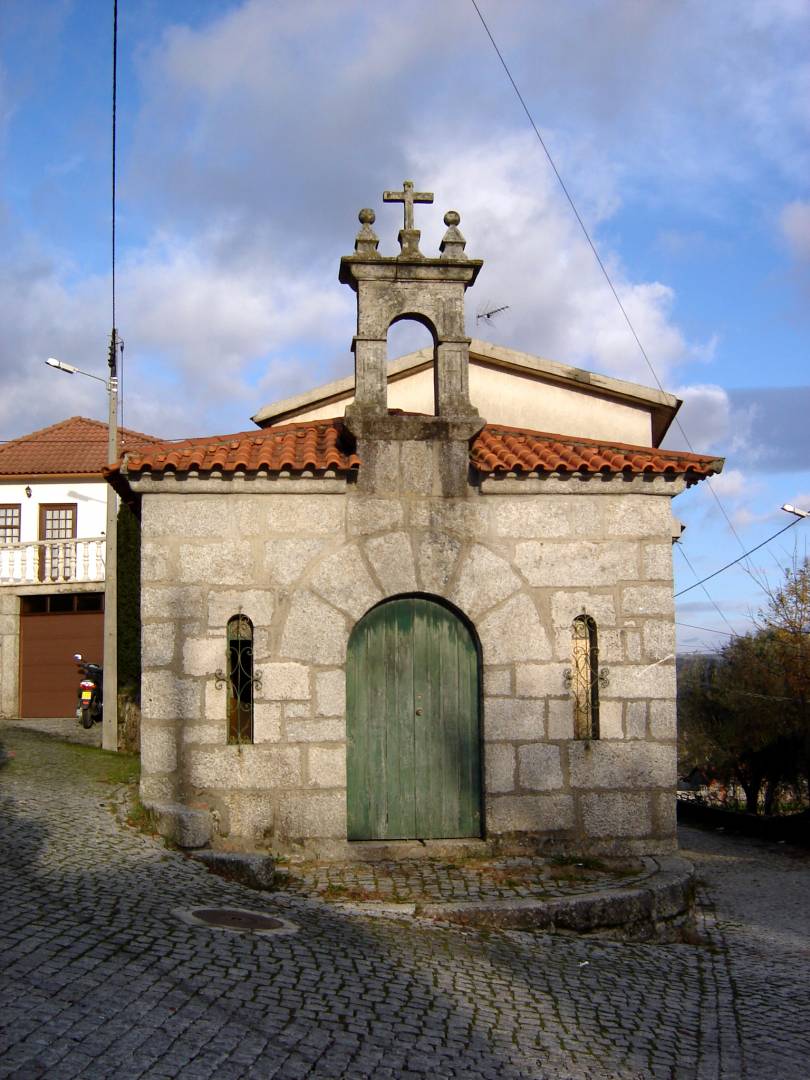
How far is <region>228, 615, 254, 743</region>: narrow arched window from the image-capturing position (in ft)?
28.2

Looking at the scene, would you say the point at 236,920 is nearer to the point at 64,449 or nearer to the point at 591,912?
the point at 591,912

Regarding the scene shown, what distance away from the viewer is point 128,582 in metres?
14.9

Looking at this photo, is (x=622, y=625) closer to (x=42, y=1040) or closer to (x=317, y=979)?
(x=317, y=979)

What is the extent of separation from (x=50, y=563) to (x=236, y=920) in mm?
16234

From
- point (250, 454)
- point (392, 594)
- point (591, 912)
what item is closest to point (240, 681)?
point (392, 594)

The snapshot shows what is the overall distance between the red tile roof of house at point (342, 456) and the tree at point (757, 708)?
44.2 ft

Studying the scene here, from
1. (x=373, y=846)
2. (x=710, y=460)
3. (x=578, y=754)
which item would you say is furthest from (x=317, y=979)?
(x=710, y=460)

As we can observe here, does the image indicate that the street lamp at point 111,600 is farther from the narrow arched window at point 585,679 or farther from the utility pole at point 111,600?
the narrow arched window at point 585,679

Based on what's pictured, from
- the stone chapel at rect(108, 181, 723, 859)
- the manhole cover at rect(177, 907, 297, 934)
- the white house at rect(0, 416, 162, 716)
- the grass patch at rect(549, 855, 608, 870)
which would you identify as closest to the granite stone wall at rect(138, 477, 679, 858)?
the stone chapel at rect(108, 181, 723, 859)

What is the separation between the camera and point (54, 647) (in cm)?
2120

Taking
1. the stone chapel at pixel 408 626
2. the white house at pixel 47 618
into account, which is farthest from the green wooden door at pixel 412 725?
the white house at pixel 47 618

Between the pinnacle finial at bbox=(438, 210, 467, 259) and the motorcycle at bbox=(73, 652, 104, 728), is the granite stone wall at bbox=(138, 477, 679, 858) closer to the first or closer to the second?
the pinnacle finial at bbox=(438, 210, 467, 259)

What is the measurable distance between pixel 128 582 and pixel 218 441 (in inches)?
256

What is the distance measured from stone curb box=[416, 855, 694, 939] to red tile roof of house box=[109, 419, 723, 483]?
3.51m
